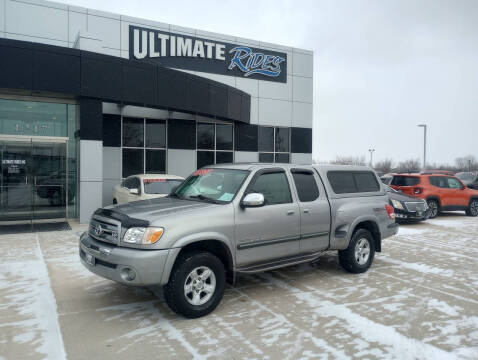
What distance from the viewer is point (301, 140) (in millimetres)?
20969

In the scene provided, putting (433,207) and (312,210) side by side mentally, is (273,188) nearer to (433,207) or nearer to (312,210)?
(312,210)

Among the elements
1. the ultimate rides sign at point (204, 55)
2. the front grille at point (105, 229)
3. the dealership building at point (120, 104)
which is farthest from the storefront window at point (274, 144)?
the front grille at point (105, 229)

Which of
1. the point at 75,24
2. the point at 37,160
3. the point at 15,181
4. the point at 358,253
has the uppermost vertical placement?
the point at 75,24

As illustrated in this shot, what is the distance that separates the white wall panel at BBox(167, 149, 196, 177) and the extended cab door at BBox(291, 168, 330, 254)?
11282 millimetres

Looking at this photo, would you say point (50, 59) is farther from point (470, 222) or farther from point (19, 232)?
point (470, 222)

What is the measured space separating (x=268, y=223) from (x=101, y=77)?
9.16m

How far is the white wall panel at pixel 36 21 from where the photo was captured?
47.1ft

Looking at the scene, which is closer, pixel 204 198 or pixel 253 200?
pixel 253 200

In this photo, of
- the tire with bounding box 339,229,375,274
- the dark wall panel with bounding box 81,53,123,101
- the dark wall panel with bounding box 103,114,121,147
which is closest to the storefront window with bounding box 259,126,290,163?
the dark wall panel with bounding box 103,114,121,147

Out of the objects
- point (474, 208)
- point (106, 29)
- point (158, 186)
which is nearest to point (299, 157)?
point (474, 208)

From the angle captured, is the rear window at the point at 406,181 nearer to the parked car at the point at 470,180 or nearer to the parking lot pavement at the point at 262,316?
the parking lot pavement at the point at 262,316

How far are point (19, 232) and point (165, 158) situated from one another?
24.1ft

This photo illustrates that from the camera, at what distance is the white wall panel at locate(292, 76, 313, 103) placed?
68.0 ft

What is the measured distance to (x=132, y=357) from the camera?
3787 mm
